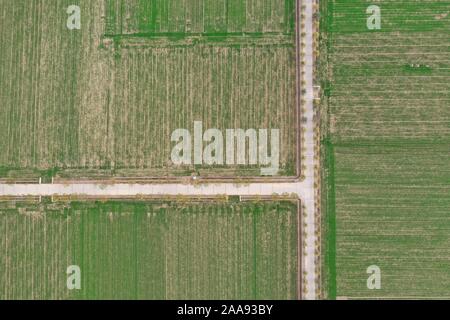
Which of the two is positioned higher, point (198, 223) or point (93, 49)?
point (93, 49)

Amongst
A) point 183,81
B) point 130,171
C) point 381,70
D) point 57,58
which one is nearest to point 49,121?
point 57,58

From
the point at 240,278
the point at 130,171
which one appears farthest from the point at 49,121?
the point at 240,278

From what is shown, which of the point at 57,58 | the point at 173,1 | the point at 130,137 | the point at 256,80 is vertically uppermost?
the point at 173,1

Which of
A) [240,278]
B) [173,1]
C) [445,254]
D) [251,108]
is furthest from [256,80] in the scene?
[445,254]

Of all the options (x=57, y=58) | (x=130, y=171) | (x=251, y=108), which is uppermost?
(x=57, y=58)

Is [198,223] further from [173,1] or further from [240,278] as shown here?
[173,1]

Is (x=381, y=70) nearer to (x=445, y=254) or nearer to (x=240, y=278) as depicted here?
(x=445, y=254)

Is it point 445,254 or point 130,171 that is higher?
point 130,171
